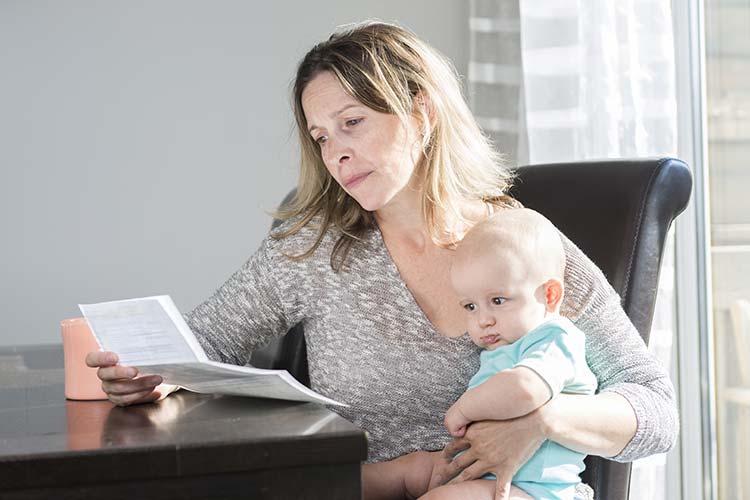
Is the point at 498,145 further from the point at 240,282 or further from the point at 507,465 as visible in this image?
the point at 507,465

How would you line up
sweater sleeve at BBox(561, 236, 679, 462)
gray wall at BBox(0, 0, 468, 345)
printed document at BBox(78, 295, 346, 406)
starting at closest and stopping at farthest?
printed document at BBox(78, 295, 346, 406)
sweater sleeve at BBox(561, 236, 679, 462)
gray wall at BBox(0, 0, 468, 345)

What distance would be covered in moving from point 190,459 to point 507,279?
59 centimetres

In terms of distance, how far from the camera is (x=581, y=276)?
4.86 feet

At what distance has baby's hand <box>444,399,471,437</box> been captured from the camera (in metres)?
1.30

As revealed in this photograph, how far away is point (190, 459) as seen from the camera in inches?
34.6

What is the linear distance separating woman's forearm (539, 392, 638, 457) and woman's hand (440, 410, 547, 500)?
0.02 metres

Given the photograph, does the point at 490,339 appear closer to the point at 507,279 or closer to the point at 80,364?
the point at 507,279

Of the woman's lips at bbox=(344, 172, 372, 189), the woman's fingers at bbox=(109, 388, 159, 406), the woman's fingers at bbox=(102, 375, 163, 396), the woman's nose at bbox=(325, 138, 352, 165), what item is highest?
the woman's nose at bbox=(325, 138, 352, 165)

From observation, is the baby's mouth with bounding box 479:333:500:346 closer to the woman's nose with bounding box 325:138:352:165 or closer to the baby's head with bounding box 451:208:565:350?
the baby's head with bounding box 451:208:565:350

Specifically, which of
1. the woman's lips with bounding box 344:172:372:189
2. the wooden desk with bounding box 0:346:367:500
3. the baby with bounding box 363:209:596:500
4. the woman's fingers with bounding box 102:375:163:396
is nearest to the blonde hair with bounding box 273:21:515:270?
the woman's lips with bounding box 344:172:372:189

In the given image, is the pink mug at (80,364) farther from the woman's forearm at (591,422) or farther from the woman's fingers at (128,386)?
the woman's forearm at (591,422)

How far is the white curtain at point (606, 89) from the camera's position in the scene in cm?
228

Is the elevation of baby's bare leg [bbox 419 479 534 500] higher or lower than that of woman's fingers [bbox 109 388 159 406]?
lower

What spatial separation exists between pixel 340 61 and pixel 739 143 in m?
1.15
